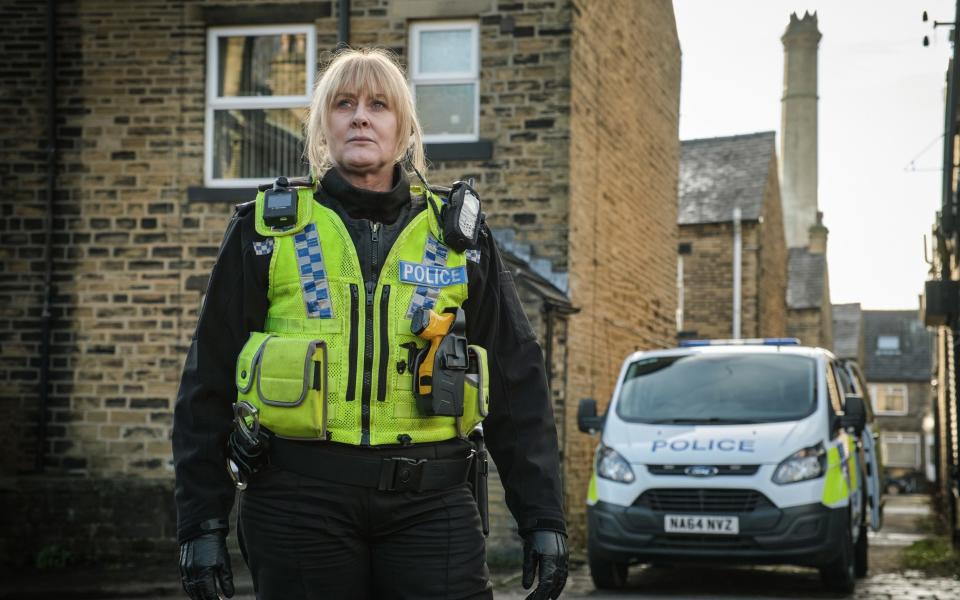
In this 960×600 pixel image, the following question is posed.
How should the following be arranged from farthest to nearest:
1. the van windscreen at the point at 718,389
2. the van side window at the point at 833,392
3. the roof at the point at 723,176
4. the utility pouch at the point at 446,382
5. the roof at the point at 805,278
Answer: the roof at the point at 805,278 → the roof at the point at 723,176 → the van side window at the point at 833,392 → the van windscreen at the point at 718,389 → the utility pouch at the point at 446,382

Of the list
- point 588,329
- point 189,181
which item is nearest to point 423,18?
point 189,181

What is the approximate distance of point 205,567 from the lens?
2.93 metres

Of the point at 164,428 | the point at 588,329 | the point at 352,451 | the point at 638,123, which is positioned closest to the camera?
the point at 352,451

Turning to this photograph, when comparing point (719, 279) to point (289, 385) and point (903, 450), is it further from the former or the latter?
point (903, 450)

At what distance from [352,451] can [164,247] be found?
9410 millimetres

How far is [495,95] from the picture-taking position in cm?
1188

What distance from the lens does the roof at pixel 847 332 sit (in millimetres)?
55625

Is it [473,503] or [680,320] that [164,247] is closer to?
[473,503]

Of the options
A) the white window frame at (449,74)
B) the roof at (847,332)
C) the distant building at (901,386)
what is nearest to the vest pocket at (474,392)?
the white window frame at (449,74)

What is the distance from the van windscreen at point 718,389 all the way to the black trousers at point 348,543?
699 centimetres

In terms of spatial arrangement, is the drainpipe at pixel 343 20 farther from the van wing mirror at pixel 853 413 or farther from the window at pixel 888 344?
the window at pixel 888 344

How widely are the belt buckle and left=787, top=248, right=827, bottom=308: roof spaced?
1497 inches

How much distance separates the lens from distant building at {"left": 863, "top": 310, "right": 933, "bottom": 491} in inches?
2375

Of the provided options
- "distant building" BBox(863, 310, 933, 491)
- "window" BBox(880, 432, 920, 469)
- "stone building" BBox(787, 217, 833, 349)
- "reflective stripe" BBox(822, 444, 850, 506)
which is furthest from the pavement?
"window" BBox(880, 432, 920, 469)
